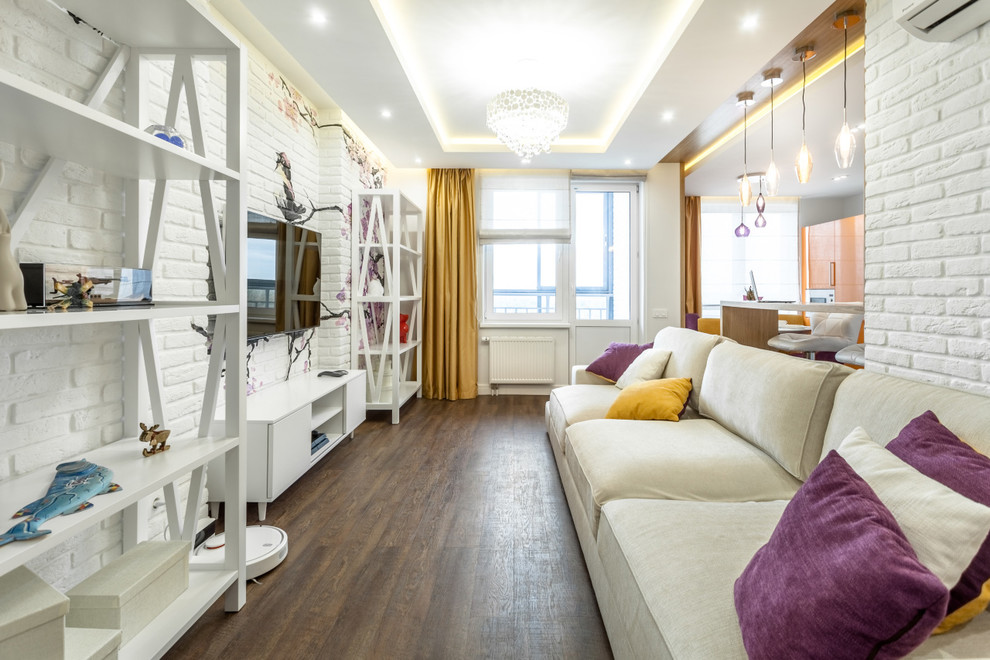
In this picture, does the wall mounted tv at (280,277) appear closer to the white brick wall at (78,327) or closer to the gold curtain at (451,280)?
the white brick wall at (78,327)

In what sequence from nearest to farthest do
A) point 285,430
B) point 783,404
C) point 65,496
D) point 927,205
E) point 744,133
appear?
point 65,496 → point 783,404 → point 927,205 → point 285,430 → point 744,133

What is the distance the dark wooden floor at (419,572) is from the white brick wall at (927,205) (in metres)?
1.59

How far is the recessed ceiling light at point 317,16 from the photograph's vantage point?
2.23 meters

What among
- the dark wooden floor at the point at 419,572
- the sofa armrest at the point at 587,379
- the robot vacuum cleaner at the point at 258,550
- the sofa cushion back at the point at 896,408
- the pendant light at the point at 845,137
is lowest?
the dark wooden floor at the point at 419,572

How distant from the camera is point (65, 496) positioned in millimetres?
1060

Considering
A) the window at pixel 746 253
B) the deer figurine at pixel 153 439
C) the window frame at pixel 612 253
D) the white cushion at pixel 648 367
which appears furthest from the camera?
the window at pixel 746 253

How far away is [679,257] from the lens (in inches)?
205

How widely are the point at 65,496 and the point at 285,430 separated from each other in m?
1.38

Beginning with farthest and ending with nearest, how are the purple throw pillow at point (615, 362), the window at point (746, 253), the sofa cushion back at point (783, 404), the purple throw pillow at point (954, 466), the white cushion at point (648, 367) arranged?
the window at point (746, 253) < the purple throw pillow at point (615, 362) < the white cushion at point (648, 367) < the sofa cushion back at point (783, 404) < the purple throw pillow at point (954, 466)

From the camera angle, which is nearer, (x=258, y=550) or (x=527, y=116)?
(x=258, y=550)

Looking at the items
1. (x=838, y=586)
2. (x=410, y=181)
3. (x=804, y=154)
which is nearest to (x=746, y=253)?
(x=804, y=154)

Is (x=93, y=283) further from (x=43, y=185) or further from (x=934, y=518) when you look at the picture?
(x=934, y=518)

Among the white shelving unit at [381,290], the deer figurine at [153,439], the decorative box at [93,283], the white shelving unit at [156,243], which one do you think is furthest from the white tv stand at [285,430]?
the decorative box at [93,283]

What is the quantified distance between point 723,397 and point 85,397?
2.39 meters
